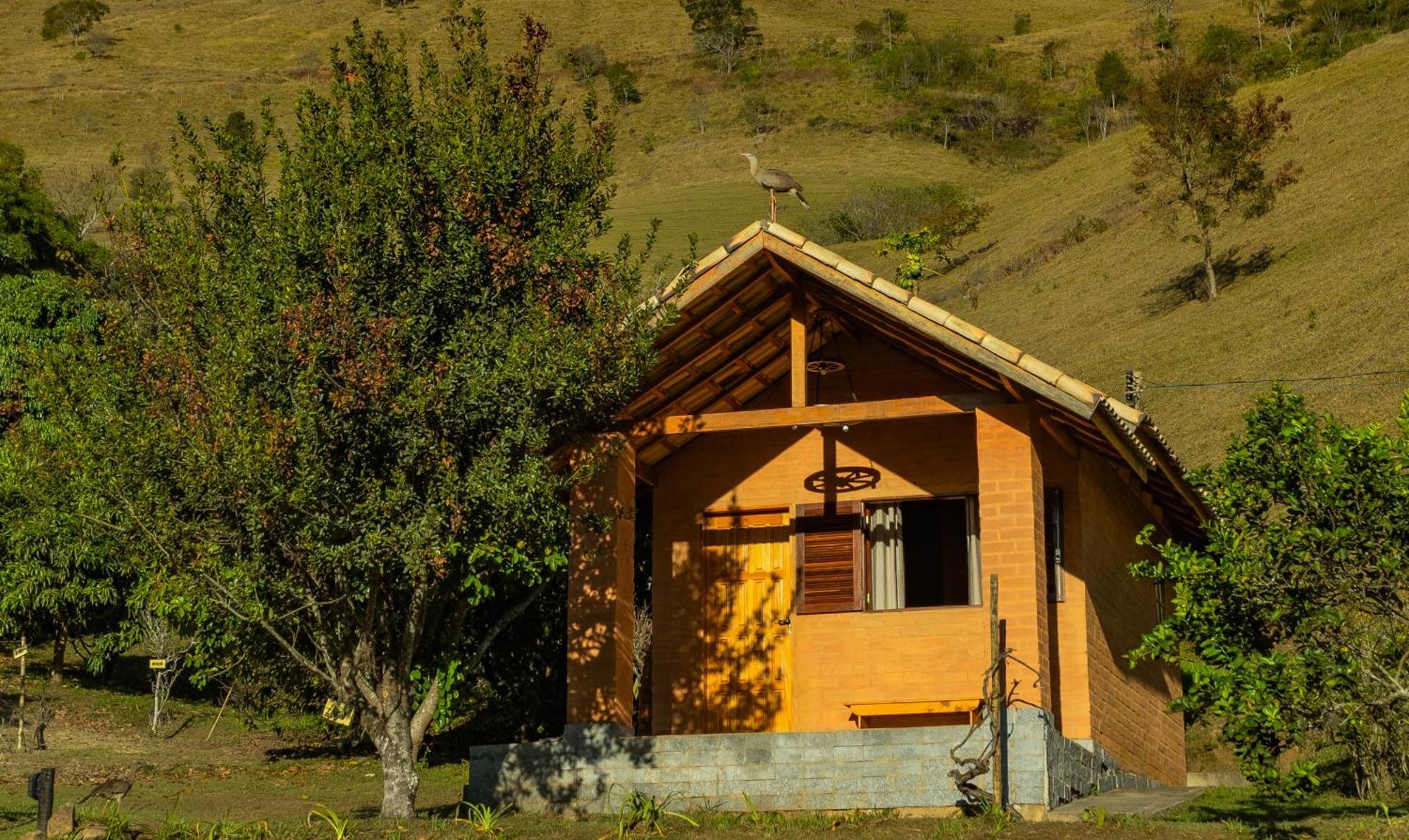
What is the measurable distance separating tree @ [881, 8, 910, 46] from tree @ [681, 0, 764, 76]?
30.0ft

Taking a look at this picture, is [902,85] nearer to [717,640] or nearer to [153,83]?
[153,83]

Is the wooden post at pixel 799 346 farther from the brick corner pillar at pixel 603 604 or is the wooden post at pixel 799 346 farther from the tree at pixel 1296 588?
the tree at pixel 1296 588

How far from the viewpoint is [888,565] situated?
741 inches

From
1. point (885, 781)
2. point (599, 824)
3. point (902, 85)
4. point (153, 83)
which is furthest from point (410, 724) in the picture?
point (153, 83)

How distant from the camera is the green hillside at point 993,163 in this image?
42906 millimetres

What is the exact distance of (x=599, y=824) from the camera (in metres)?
14.7

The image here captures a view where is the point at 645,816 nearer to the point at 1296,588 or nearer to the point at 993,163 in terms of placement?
the point at 1296,588

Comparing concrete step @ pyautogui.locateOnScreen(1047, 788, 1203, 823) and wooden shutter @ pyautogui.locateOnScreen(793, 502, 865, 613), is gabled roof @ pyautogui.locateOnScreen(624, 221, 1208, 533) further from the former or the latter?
concrete step @ pyautogui.locateOnScreen(1047, 788, 1203, 823)

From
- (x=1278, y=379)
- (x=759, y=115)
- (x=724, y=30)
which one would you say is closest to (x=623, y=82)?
(x=724, y=30)

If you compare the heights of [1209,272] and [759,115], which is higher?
[759,115]

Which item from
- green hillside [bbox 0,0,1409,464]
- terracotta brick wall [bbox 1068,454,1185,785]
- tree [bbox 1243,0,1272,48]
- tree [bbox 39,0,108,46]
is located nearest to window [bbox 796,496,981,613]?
terracotta brick wall [bbox 1068,454,1185,785]

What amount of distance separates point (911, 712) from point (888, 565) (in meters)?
1.69

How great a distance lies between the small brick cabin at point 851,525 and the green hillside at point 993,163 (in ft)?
61.9

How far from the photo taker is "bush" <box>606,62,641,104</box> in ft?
359
